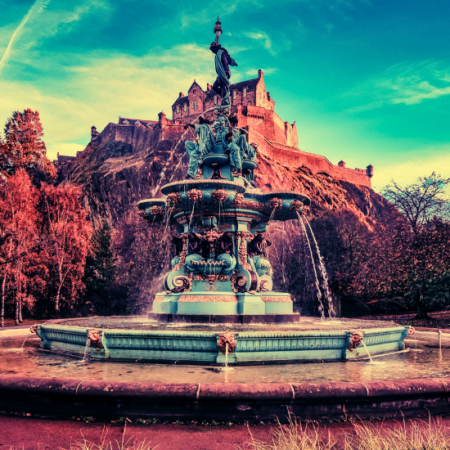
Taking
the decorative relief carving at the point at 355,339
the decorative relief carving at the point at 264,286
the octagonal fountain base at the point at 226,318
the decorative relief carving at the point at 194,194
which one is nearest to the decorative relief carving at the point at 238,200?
the decorative relief carving at the point at 194,194

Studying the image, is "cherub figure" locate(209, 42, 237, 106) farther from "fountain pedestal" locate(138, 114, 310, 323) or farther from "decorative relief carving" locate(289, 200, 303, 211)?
"decorative relief carving" locate(289, 200, 303, 211)

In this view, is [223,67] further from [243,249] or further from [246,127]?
[246,127]

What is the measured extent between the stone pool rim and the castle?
78304mm

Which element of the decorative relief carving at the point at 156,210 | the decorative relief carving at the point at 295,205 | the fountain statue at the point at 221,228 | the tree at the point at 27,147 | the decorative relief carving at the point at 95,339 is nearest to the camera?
the decorative relief carving at the point at 95,339

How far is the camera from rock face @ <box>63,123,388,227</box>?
77438 millimetres

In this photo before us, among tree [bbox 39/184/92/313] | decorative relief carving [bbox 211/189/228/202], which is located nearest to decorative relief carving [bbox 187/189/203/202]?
decorative relief carving [bbox 211/189/228/202]

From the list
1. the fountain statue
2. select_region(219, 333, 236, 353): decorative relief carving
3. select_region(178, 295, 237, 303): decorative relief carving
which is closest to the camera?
select_region(219, 333, 236, 353): decorative relief carving

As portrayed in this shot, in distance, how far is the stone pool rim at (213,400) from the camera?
4.46 metres

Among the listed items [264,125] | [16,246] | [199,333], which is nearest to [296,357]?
[199,333]

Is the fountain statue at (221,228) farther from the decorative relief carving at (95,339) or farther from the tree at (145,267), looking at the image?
the tree at (145,267)

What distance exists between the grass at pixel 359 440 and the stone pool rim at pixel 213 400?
0.24m

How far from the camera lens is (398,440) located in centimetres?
394

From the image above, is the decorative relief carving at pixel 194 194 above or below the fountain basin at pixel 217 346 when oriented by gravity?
above

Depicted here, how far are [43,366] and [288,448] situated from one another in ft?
15.1
